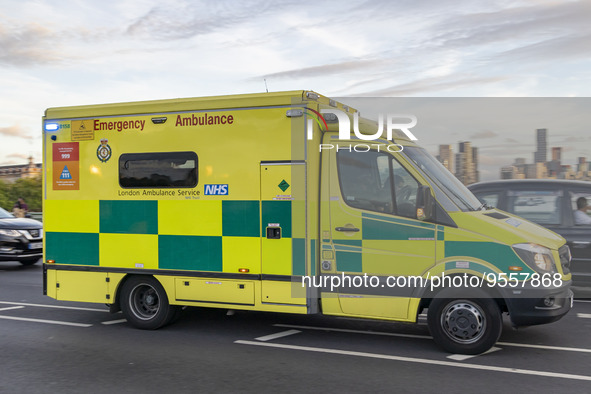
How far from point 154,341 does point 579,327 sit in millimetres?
5083

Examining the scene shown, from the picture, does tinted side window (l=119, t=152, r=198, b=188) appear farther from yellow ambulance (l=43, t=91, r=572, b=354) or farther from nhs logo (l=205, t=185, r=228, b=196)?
nhs logo (l=205, t=185, r=228, b=196)

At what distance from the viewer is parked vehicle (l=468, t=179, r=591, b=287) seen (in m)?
8.89

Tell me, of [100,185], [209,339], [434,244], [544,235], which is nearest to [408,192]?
[434,244]

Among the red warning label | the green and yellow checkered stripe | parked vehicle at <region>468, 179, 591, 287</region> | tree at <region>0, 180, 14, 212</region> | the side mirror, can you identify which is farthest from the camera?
tree at <region>0, 180, 14, 212</region>

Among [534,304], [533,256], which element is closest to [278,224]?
[533,256]

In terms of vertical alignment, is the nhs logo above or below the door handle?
above

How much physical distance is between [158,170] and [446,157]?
11.7 feet

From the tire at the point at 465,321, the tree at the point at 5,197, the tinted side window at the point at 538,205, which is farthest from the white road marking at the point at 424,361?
the tree at the point at 5,197

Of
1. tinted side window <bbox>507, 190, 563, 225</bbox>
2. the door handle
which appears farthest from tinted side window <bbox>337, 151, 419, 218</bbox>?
tinted side window <bbox>507, 190, 563, 225</bbox>

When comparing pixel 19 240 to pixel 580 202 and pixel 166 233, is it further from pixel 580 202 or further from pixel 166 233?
pixel 580 202

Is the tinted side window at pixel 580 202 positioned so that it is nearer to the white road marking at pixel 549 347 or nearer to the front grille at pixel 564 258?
the front grille at pixel 564 258

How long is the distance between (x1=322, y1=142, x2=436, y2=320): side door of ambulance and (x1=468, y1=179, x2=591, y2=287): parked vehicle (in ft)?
9.17

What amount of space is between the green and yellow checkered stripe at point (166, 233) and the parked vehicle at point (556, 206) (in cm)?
361

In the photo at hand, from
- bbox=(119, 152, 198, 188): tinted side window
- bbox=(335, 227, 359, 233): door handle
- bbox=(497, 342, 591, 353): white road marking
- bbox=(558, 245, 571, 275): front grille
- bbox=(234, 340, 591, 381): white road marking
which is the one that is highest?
bbox=(119, 152, 198, 188): tinted side window
